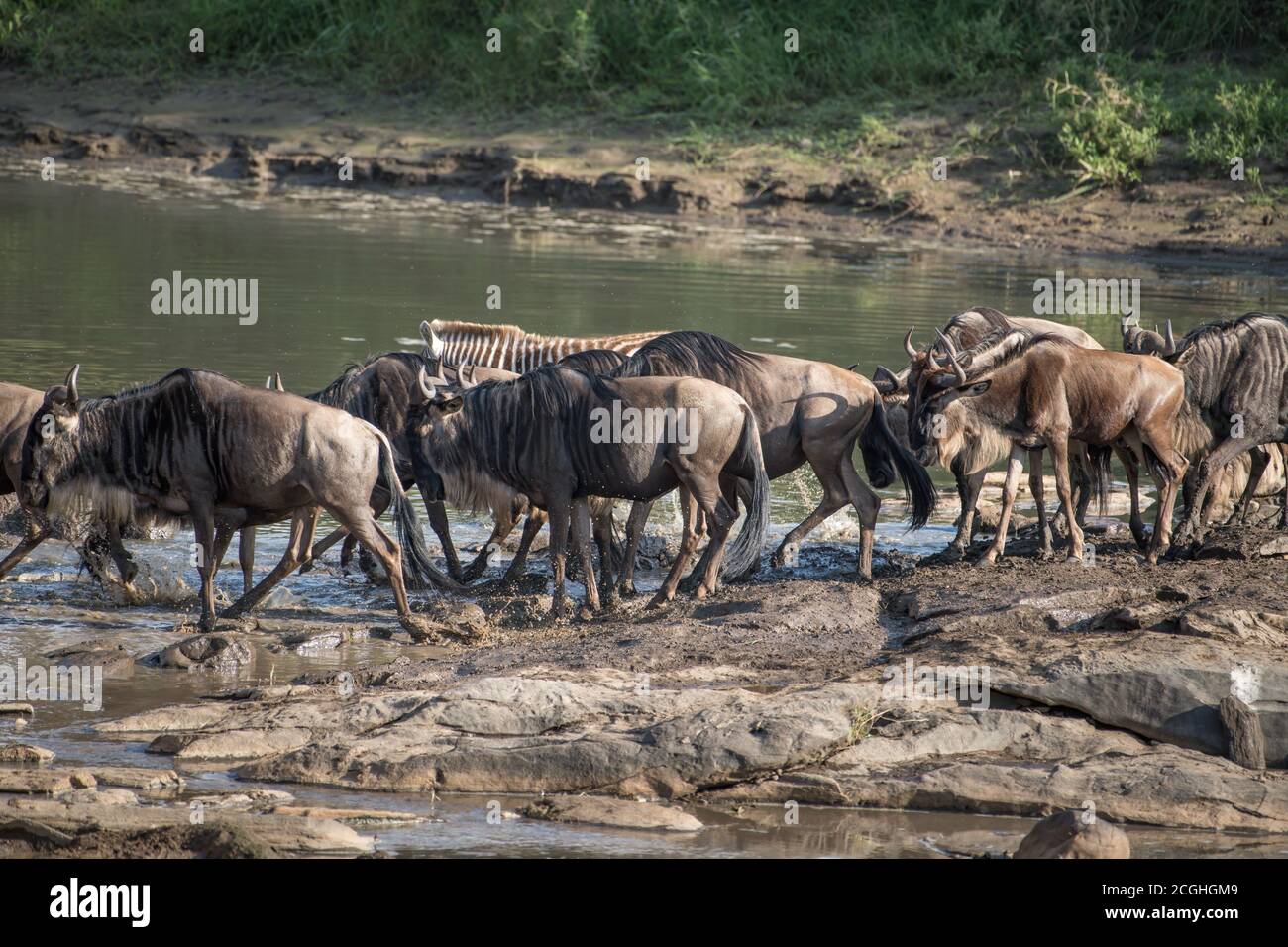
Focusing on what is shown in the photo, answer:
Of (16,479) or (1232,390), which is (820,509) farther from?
(16,479)

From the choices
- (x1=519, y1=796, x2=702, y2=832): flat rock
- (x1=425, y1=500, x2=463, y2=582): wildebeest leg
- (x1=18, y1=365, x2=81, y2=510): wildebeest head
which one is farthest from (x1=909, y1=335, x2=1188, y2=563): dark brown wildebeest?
(x1=18, y1=365, x2=81, y2=510): wildebeest head

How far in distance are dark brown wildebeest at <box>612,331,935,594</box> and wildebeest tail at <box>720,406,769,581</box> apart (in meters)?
0.39

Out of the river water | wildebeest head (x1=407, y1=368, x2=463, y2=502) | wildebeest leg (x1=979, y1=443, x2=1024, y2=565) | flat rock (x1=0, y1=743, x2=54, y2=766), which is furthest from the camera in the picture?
wildebeest leg (x1=979, y1=443, x2=1024, y2=565)

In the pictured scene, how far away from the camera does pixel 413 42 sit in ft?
94.6

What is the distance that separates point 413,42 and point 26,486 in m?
21.0

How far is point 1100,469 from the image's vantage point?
11102 mm

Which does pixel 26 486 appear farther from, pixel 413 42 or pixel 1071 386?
pixel 413 42

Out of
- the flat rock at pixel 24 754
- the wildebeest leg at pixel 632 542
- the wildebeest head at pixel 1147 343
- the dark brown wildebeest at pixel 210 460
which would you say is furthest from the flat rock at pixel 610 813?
the wildebeest head at pixel 1147 343

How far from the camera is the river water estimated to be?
20.5 feet

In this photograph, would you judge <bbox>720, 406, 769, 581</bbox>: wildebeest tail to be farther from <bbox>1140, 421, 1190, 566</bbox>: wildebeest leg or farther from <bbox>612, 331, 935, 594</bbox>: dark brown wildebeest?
<bbox>1140, 421, 1190, 566</bbox>: wildebeest leg

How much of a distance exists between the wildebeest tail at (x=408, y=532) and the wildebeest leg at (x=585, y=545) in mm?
766

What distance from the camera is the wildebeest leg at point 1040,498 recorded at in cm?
1022

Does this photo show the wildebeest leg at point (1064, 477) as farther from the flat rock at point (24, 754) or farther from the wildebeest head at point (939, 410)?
the flat rock at point (24, 754)
